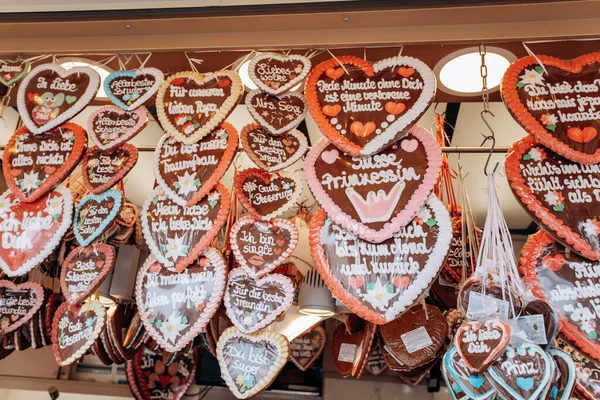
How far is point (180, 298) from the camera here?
1694mm

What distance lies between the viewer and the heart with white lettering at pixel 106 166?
1.94 m

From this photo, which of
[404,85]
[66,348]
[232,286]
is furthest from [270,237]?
[66,348]

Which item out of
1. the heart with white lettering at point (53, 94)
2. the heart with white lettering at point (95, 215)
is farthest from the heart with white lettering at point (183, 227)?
the heart with white lettering at point (53, 94)

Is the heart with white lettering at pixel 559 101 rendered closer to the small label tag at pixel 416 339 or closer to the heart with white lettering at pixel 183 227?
the small label tag at pixel 416 339

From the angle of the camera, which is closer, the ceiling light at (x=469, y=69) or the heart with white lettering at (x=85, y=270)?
the heart with white lettering at (x=85, y=270)

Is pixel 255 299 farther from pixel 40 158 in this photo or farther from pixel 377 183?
pixel 40 158

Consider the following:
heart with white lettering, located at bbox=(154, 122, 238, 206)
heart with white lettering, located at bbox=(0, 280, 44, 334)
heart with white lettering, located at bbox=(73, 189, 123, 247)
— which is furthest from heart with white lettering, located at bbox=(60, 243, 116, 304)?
heart with white lettering, located at bbox=(0, 280, 44, 334)

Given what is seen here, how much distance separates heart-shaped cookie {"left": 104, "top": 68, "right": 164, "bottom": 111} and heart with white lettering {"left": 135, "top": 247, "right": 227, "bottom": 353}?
2.12 ft

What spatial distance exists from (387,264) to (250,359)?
0.62 meters

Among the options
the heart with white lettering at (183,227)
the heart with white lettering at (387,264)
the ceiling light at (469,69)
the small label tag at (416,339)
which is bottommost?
the small label tag at (416,339)

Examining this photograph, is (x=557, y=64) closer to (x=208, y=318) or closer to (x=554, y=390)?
(x=554, y=390)

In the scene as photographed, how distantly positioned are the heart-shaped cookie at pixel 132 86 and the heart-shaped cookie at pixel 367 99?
65cm

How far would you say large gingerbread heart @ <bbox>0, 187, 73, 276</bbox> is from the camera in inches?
70.8

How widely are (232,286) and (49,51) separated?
1.33 meters
